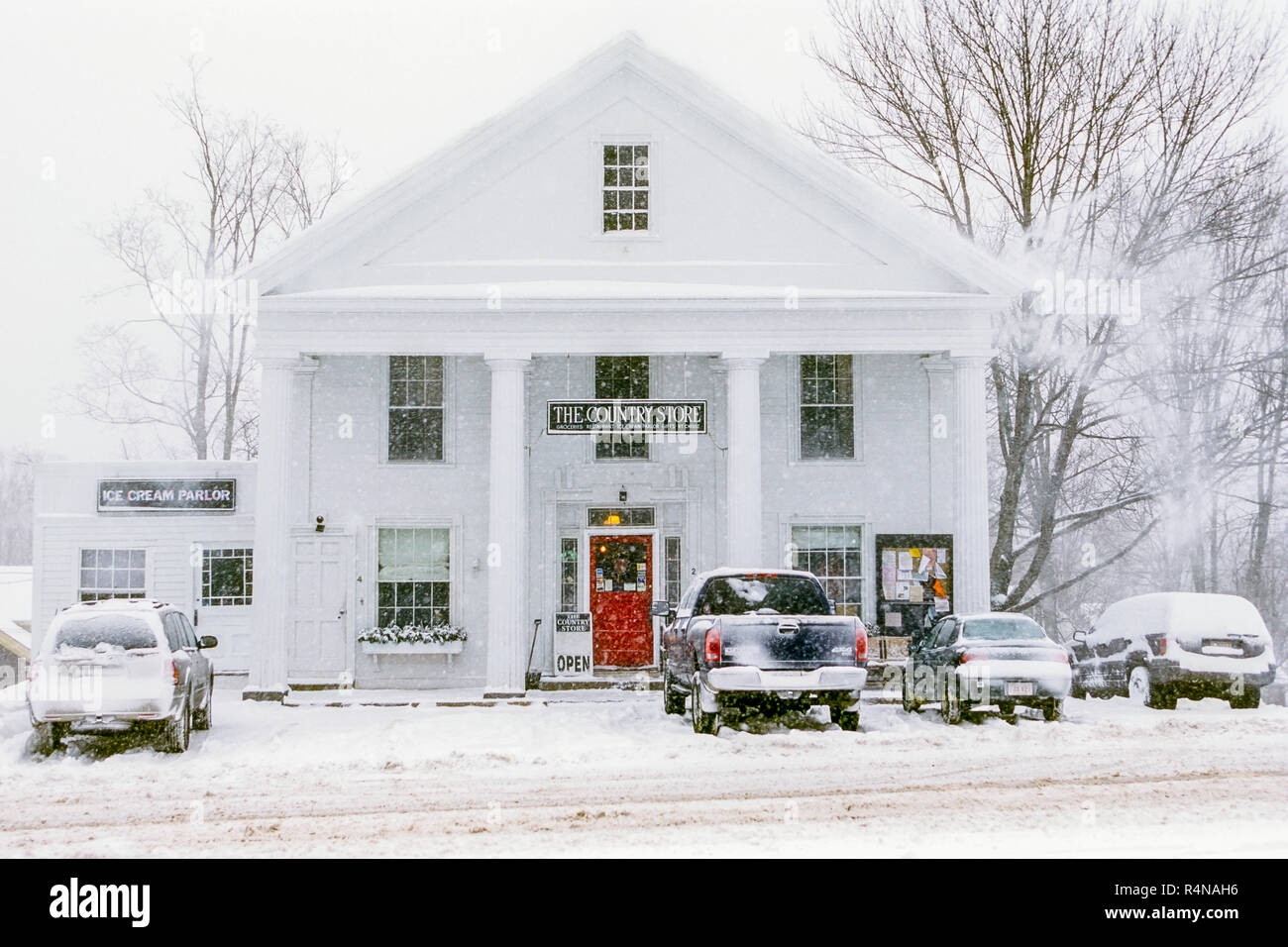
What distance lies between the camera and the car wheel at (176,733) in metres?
12.7

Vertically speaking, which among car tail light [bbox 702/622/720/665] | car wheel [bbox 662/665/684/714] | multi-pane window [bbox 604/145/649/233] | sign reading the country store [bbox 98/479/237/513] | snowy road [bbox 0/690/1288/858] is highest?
multi-pane window [bbox 604/145/649/233]

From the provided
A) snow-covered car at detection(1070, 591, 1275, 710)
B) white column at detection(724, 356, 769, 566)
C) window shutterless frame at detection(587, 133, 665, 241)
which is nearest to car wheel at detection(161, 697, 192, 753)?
white column at detection(724, 356, 769, 566)

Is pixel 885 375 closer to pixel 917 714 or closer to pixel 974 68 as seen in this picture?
pixel 917 714

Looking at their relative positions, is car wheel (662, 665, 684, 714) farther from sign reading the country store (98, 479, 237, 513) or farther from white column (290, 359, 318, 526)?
sign reading the country store (98, 479, 237, 513)

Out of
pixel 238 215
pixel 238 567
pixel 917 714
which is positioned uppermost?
pixel 238 215

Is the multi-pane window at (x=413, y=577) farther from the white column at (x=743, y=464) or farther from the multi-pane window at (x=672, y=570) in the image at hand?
the white column at (x=743, y=464)

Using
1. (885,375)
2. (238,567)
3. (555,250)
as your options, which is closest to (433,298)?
(555,250)

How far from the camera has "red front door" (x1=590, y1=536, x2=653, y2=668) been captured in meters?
19.4

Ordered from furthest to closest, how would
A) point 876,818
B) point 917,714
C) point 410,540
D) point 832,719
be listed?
point 410,540 < point 917,714 < point 832,719 < point 876,818

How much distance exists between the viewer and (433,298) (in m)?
17.4

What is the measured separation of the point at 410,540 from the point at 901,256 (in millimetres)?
8685

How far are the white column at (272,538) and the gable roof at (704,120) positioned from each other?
5.35 feet

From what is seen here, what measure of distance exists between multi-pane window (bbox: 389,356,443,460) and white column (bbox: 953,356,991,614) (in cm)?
795

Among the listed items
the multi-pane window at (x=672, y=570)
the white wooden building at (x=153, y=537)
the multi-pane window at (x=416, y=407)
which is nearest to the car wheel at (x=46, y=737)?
the white wooden building at (x=153, y=537)
